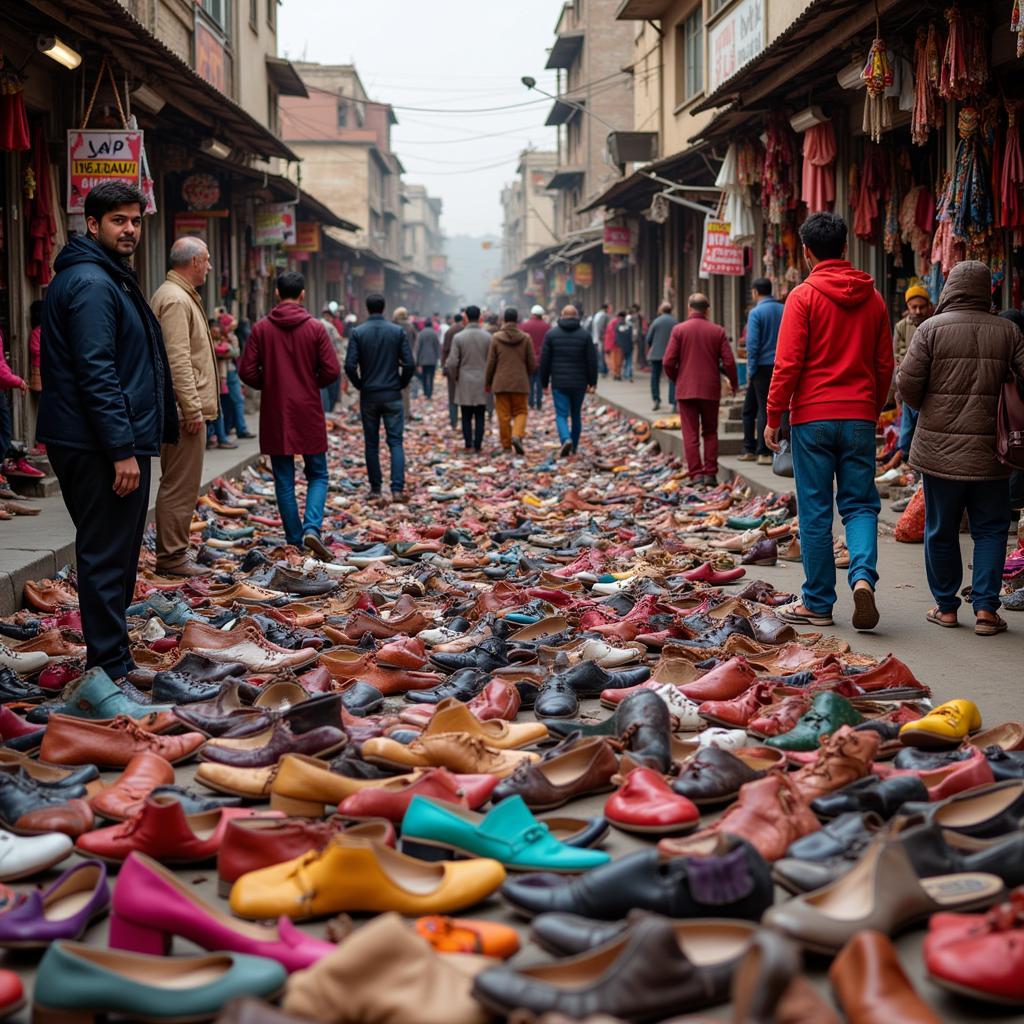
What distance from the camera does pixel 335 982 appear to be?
2.44 metres

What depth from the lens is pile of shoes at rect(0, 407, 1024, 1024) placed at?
253 cm

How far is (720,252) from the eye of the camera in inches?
686

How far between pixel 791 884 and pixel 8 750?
8.08 ft

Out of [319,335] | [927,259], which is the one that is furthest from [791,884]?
[927,259]

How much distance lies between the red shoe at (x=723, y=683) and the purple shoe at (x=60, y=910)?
243 cm

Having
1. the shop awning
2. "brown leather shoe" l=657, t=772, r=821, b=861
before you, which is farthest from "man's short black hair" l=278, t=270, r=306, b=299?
"brown leather shoe" l=657, t=772, r=821, b=861

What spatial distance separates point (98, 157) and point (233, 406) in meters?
5.44

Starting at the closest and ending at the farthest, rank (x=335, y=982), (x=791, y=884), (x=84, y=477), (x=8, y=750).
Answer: (x=335, y=982) → (x=791, y=884) → (x=8, y=750) → (x=84, y=477)

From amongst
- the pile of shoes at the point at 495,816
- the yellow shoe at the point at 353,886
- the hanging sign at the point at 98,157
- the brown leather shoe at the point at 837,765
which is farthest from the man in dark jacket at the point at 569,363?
the yellow shoe at the point at 353,886

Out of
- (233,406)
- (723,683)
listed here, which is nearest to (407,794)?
(723,683)

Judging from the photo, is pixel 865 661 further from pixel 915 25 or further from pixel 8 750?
pixel 915 25

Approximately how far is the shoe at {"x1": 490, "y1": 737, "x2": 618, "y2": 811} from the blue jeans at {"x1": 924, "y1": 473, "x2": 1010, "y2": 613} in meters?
3.01

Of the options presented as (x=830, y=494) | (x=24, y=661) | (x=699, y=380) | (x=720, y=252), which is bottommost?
(x=24, y=661)

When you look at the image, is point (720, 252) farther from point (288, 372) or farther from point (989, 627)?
point (989, 627)
